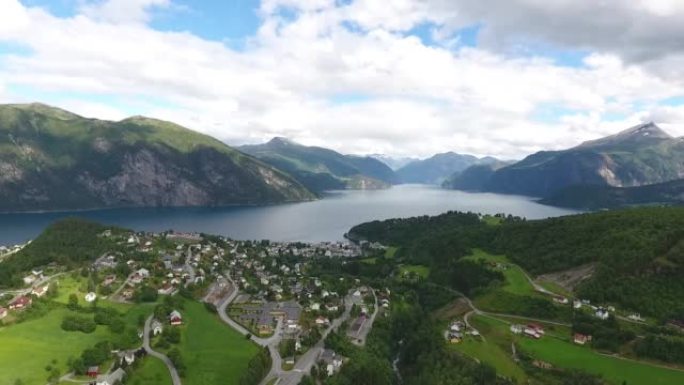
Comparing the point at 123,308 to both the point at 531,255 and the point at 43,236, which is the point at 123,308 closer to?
the point at 43,236

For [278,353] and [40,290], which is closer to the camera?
[278,353]

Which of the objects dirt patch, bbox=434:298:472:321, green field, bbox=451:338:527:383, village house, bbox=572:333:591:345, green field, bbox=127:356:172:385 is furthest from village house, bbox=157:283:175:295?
village house, bbox=572:333:591:345

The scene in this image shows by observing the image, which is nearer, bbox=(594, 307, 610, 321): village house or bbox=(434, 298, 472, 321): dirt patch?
bbox=(594, 307, 610, 321): village house

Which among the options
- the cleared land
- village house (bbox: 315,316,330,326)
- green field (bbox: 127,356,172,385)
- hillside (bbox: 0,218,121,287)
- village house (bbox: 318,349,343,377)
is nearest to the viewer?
green field (bbox: 127,356,172,385)

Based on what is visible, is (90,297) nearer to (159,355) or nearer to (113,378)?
(159,355)

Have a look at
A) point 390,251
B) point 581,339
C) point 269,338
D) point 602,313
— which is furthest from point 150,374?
point 390,251

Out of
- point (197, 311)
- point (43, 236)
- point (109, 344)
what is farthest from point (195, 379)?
point (43, 236)

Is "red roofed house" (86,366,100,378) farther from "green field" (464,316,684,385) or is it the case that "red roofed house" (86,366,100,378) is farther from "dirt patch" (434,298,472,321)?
"dirt patch" (434,298,472,321)
